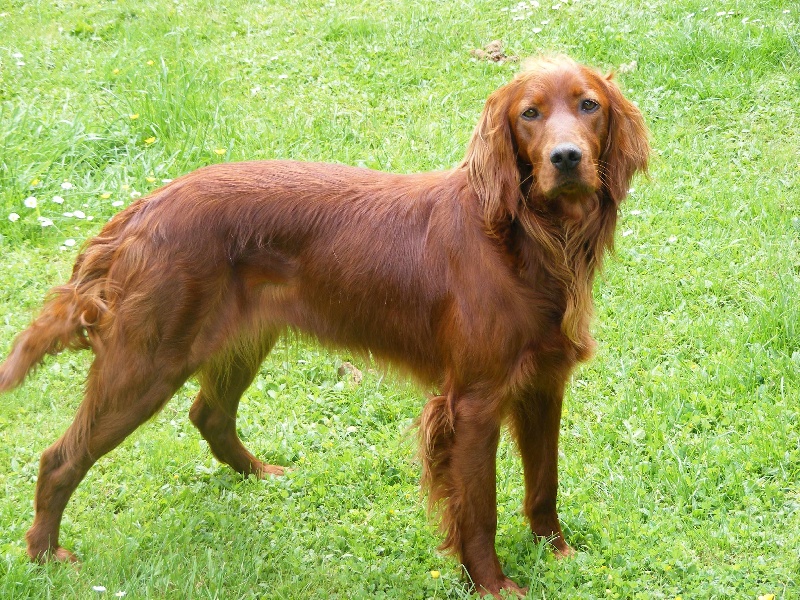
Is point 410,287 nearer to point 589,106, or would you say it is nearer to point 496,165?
point 496,165

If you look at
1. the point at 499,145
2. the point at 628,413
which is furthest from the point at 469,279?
the point at 628,413

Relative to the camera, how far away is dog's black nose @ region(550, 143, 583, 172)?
2.84m

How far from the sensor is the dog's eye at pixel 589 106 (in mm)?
3018

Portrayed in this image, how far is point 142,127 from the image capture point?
231 inches

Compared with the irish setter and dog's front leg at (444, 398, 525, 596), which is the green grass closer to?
dog's front leg at (444, 398, 525, 596)

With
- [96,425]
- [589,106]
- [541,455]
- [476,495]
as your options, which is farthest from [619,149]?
[96,425]

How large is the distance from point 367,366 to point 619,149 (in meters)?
1.17

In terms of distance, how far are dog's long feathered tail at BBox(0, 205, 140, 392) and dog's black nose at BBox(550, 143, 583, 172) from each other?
1.45 meters

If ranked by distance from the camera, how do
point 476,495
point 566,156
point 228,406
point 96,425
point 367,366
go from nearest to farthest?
point 566,156 < point 476,495 < point 96,425 < point 367,366 < point 228,406

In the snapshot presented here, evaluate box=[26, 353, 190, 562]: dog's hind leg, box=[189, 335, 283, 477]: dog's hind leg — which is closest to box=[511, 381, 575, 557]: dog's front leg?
box=[189, 335, 283, 477]: dog's hind leg

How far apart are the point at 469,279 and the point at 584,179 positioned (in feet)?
1.60

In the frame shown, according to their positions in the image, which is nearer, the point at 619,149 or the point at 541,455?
the point at 619,149

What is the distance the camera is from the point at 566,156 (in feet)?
9.34

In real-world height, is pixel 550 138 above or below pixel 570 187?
above
